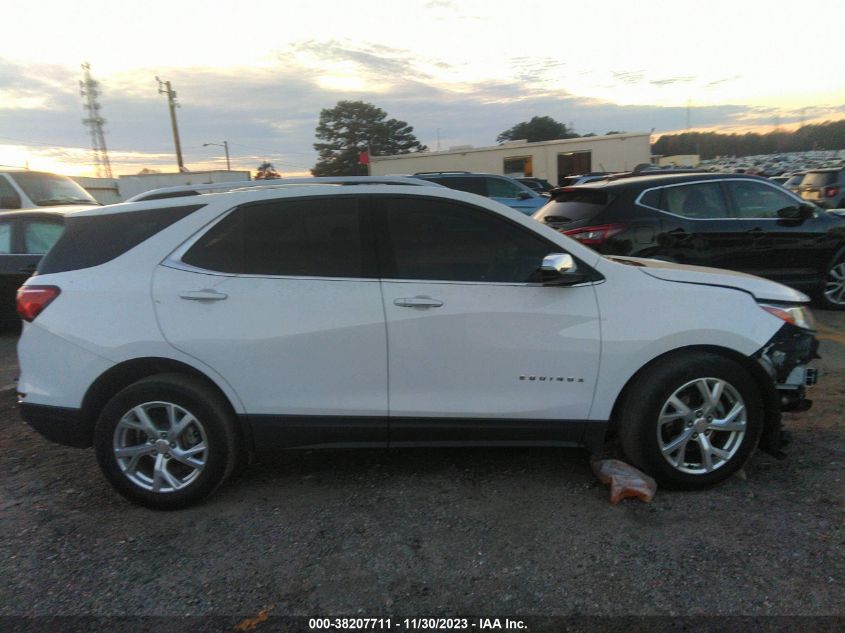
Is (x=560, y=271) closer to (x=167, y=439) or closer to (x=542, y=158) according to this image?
(x=167, y=439)

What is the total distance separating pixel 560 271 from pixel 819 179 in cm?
1456

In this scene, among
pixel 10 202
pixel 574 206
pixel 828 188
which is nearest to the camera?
pixel 574 206

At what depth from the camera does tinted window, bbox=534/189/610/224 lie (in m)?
6.54

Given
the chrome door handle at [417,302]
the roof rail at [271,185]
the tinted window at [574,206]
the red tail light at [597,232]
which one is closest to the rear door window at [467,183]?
the tinted window at [574,206]

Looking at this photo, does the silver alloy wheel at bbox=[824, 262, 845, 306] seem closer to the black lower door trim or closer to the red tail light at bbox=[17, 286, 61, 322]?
the black lower door trim

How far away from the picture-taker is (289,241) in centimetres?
333

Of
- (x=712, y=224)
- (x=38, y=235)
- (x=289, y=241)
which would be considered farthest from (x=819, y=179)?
(x=38, y=235)

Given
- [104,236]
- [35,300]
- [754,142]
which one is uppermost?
[754,142]

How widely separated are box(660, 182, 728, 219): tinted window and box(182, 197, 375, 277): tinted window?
4393 mm

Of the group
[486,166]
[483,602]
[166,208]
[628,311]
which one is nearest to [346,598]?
[483,602]

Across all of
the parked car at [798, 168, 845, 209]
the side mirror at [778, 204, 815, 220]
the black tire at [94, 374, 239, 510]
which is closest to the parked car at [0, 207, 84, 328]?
the black tire at [94, 374, 239, 510]

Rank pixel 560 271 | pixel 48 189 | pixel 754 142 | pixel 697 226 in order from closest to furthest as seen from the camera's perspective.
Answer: pixel 560 271
pixel 697 226
pixel 48 189
pixel 754 142

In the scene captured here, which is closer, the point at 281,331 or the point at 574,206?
the point at 281,331

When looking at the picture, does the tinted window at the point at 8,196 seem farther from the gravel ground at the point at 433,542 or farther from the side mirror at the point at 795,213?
the side mirror at the point at 795,213
